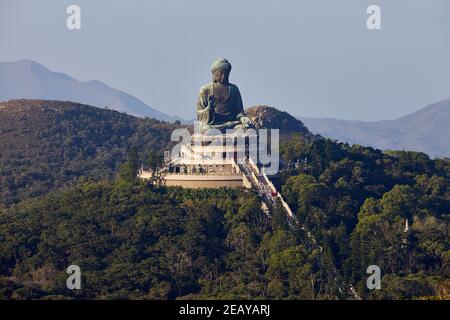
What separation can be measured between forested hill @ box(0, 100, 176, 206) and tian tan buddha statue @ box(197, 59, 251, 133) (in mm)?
16252

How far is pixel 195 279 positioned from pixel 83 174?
1311 inches

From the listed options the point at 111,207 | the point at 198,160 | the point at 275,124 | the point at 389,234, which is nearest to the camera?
the point at 389,234

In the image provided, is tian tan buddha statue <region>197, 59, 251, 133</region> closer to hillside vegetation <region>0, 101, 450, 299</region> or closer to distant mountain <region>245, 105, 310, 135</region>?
hillside vegetation <region>0, 101, 450, 299</region>

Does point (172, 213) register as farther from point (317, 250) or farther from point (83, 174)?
point (83, 174)

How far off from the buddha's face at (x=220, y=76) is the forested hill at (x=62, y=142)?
659 inches

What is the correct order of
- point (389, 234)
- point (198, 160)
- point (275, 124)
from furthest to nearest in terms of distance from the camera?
point (275, 124), point (198, 160), point (389, 234)

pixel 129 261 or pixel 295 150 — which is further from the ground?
pixel 295 150

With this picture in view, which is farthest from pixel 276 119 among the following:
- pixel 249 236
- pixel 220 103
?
pixel 249 236

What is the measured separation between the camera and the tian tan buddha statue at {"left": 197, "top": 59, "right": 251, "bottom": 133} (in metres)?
57.3

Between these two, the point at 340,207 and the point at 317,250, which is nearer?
the point at 317,250

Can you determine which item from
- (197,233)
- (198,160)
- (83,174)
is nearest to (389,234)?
(197,233)

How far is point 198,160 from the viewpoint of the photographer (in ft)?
181

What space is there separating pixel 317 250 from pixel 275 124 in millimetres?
37797

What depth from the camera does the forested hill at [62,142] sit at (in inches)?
2987
